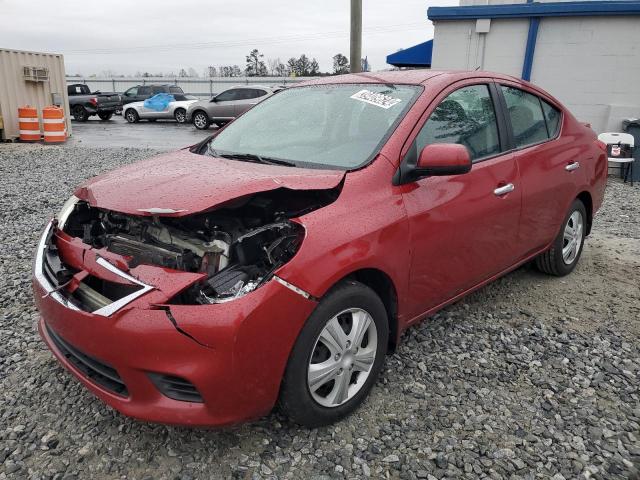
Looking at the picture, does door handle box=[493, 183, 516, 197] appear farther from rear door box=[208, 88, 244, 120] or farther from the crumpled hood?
rear door box=[208, 88, 244, 120]

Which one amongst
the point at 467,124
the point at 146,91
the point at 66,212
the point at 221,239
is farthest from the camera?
the point at 146,91

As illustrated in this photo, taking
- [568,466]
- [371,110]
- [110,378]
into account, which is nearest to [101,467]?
[110,378]

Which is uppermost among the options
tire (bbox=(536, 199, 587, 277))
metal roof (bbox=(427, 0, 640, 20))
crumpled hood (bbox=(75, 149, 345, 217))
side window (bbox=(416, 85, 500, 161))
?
metal roof (bbox=(427, 0, 640, 20))

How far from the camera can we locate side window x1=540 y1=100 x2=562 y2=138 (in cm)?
393

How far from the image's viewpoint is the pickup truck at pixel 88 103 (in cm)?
2341

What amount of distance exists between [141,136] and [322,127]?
15.6 metres

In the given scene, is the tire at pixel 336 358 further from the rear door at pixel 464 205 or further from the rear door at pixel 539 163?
the rear door at pixel 539 163

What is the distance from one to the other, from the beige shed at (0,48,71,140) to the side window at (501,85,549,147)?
14300mm

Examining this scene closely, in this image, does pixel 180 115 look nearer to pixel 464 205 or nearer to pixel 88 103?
pixel 88 103

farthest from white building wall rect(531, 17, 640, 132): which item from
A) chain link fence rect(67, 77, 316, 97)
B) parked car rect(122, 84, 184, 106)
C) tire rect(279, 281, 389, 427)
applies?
chain link fence rect(67, 77, 316, 97)

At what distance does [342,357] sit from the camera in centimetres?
238

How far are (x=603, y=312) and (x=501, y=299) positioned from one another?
725mm

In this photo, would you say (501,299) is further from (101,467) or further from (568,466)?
(101,467)

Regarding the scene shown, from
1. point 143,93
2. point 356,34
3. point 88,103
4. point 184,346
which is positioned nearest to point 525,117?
point 184,346
